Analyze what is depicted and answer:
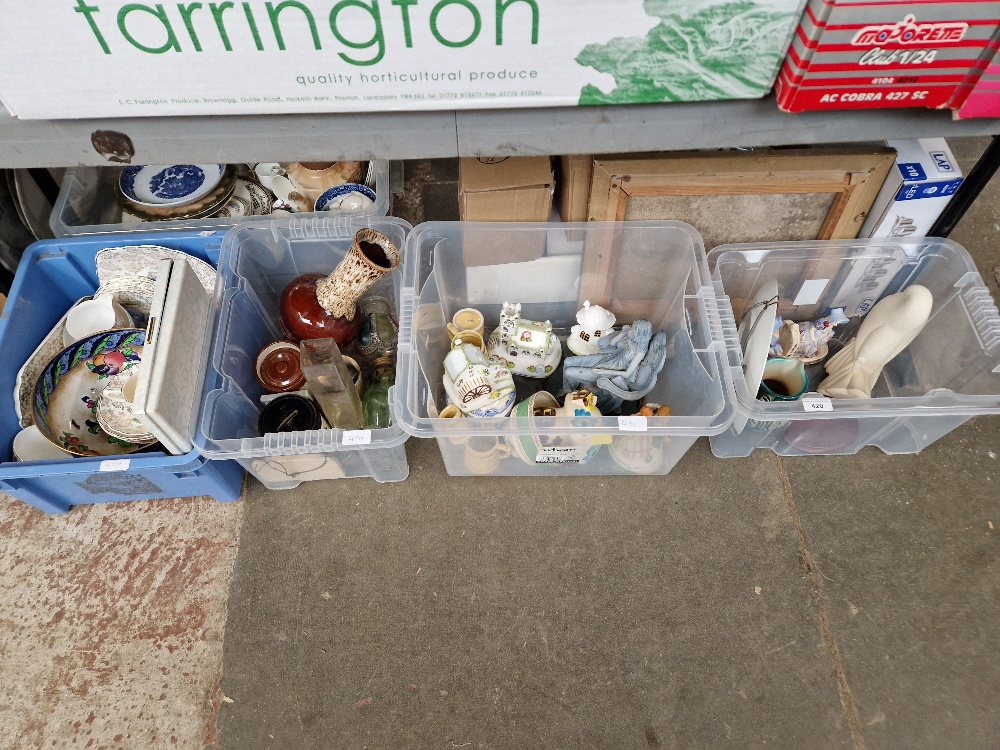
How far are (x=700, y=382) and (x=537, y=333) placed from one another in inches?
12.4

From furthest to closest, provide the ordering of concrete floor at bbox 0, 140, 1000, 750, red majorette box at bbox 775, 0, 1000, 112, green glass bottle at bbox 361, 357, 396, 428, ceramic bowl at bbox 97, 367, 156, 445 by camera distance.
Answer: green glass bottle at bbox 361, 357, 396, 428
ceramic bowl at bbox 97, 367, 156, 445
concrete floor at bbox 0, 140, 1000, 750
red majorette box at bbox 775, 0, 1000, 112

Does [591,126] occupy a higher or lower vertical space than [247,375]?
higher

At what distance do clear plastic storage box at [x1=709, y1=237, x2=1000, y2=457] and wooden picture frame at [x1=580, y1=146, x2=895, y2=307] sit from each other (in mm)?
111

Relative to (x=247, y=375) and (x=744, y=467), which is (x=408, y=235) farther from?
(x=744, y=467)

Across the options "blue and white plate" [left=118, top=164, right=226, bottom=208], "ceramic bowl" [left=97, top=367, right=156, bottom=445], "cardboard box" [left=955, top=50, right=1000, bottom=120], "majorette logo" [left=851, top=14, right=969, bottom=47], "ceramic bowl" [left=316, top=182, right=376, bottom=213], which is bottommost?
"ceramic bowl" [left=97, top=367, right=156, bottom=445]

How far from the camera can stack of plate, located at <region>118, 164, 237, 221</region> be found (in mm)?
1372

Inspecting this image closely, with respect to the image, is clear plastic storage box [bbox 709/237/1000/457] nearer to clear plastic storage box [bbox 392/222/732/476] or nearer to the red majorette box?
clear plastic storage box [bbox 392/222/732/476]

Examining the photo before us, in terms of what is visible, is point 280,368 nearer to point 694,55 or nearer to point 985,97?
point 694,55

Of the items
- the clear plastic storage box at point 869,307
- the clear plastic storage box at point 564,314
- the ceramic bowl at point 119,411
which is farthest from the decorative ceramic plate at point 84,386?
the clear plastic storage box at point 869,307

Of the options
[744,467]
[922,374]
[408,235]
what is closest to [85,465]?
[408,235]

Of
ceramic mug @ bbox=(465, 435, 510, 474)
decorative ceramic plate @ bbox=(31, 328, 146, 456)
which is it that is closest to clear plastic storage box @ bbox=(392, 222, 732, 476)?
ceramic mug @ bbox=(465, 435, 510, 474)

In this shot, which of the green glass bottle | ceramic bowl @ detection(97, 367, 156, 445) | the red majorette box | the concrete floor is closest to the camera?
the red majorette box

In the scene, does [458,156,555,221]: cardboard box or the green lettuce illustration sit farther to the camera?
[458,156,555,221]: cardboard box

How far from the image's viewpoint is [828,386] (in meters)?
1.31
